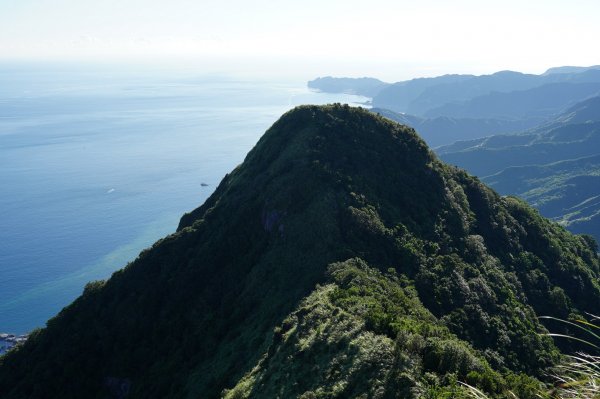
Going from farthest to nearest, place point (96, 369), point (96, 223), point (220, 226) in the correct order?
point (96, 223)
point (220, 226)
point (96, 369)

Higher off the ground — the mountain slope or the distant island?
the mountain slope

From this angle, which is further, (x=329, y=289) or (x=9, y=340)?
(x=9, y=340)

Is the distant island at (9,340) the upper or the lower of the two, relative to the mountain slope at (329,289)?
lower

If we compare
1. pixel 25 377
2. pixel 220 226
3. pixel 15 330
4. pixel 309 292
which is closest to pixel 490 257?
pixel 309 292

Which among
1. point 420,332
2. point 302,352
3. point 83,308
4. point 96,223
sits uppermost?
point 420,332

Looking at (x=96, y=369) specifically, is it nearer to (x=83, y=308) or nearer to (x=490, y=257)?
(x=83, y=308)

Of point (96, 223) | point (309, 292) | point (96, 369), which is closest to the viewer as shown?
point (309, 292)

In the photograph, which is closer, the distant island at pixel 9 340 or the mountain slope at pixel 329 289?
the mountain slope at pixel 329 289

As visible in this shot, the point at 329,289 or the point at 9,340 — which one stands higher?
the point at 329,289
